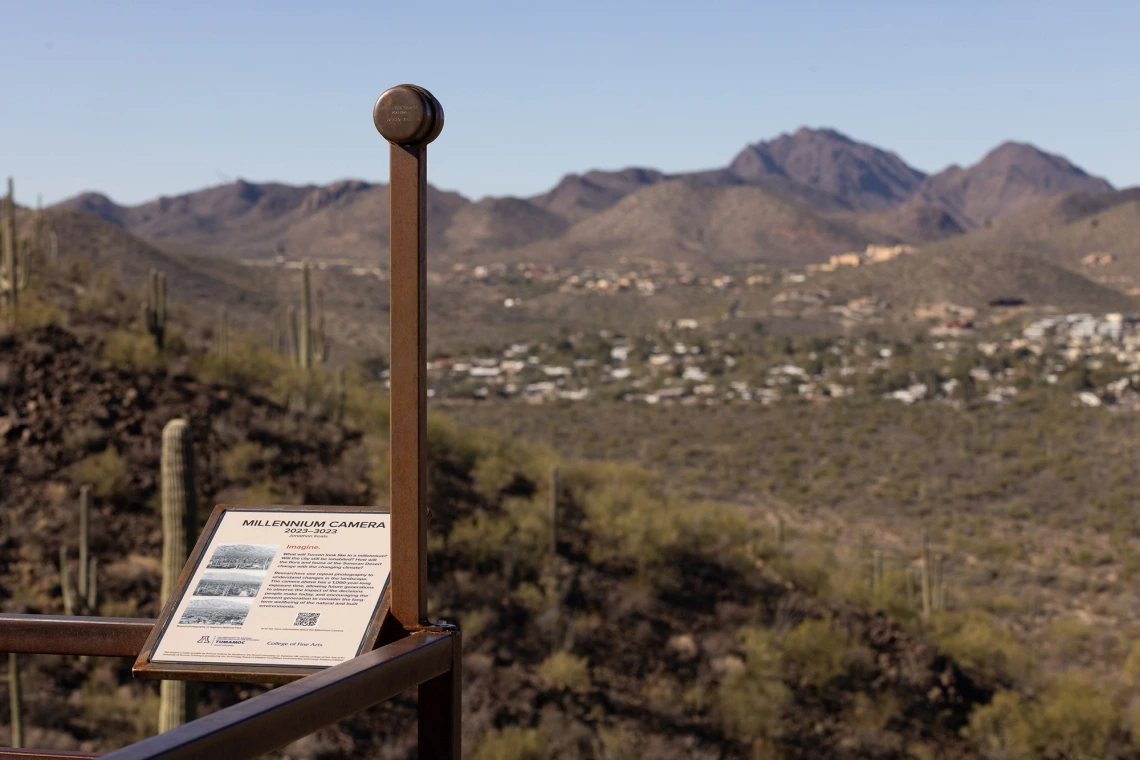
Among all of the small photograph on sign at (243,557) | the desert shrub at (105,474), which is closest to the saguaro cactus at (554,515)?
the desert shrub at (105,474)

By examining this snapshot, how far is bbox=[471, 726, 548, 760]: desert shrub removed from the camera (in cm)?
1298

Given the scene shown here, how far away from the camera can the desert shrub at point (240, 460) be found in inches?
634

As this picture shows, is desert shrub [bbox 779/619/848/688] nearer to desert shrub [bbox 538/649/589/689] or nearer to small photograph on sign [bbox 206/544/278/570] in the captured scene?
desert shrub [bbox 538/649/589/689]

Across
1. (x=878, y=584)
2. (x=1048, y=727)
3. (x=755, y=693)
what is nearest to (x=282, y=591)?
(x=755, y=693)

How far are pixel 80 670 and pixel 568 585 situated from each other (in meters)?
6.61

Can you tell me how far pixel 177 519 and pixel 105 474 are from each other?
6388 mm

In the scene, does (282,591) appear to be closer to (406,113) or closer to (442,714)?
(442,714)

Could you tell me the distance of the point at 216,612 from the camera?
2.94 m

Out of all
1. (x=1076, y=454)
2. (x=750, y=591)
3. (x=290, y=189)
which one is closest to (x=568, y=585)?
(x=750, y=591)

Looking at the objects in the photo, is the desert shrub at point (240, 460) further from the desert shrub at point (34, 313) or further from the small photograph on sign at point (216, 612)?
the small photograph on sign at point (216, 612)

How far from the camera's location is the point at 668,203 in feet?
415

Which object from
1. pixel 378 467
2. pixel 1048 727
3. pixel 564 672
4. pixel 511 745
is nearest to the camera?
pixel 511 745

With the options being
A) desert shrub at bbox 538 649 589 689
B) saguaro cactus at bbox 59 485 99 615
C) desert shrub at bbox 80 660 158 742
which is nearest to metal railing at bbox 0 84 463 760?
desert shrub at bbox 80 660 158 742

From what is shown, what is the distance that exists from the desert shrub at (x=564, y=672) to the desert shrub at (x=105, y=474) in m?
5.83
